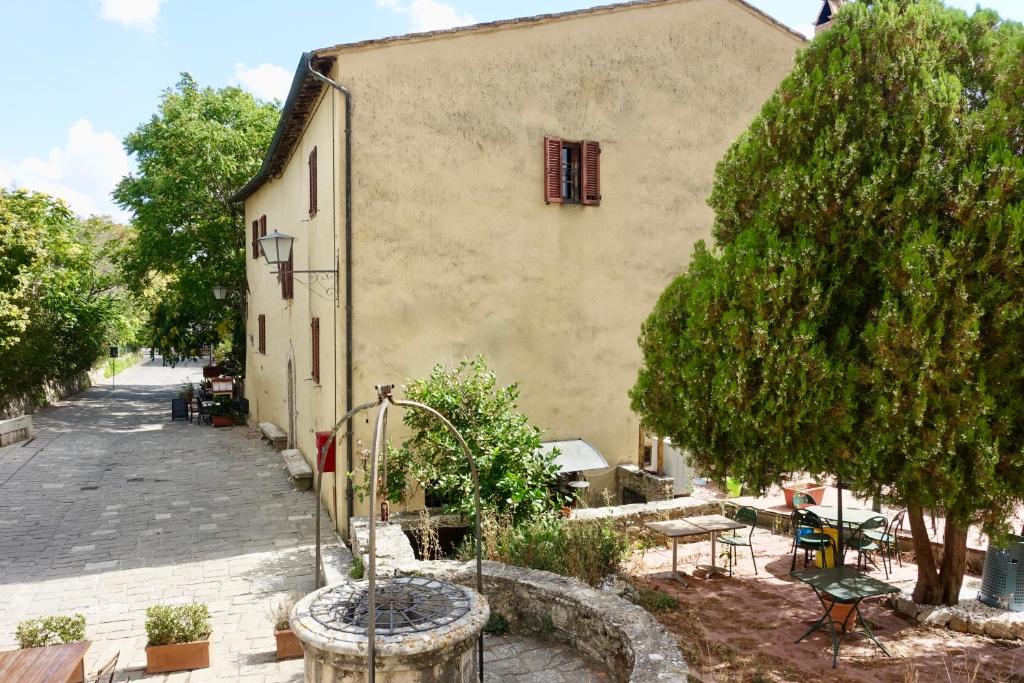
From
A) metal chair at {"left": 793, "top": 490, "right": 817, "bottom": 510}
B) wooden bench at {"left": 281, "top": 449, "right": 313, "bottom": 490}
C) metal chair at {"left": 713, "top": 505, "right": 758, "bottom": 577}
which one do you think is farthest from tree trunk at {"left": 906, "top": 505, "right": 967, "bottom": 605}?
wooden bench at {"left": 281, "top": 449, "right": 313, "bottom": 490}

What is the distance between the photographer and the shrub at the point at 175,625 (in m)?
7.25

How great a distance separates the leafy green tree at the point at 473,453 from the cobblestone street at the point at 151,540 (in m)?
2.17

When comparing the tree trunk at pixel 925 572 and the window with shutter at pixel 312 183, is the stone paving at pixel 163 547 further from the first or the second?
the window with shutter at pixel 312 183

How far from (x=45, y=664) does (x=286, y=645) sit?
2.21 metres

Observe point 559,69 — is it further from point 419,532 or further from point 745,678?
point 745,678

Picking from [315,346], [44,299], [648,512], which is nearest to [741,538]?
[648,512]

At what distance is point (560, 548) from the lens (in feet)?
26.6

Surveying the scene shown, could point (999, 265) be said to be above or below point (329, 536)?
above

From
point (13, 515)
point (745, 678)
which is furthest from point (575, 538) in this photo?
point (13, 515)

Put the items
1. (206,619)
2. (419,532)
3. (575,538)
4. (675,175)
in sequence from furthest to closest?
(675,175), (419,532), (575,538), (206,619)

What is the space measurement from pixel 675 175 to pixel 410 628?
10427 millimetres

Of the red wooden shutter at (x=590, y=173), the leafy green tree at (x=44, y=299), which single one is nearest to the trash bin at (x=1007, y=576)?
the red wooden shutter at (x=590, y=173)

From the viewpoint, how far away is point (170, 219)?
75.7ft

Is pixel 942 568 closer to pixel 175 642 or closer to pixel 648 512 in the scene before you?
pixel 648 512
